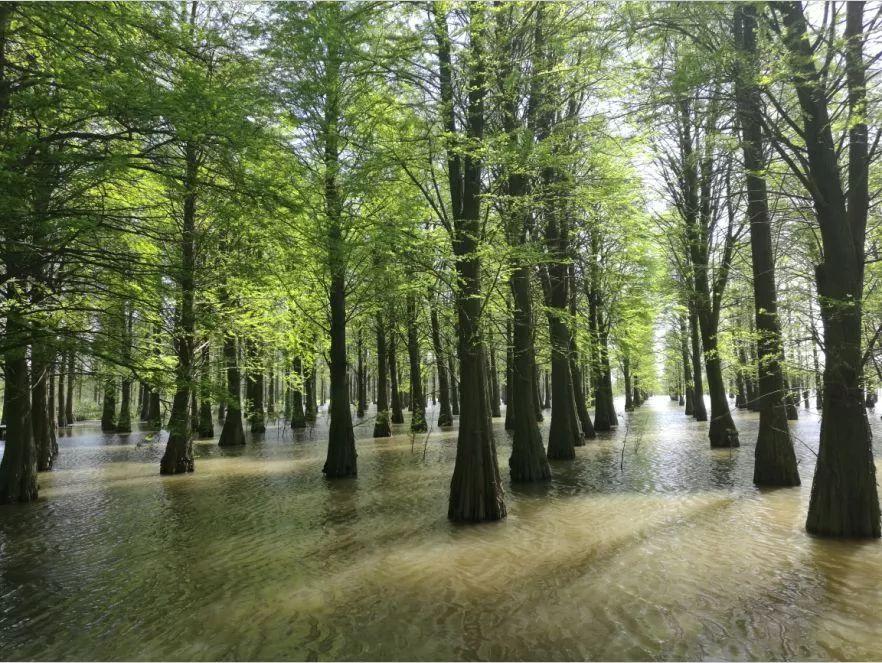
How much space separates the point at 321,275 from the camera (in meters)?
14.2

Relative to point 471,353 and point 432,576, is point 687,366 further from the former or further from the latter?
point 432,576

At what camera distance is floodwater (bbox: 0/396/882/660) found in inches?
199

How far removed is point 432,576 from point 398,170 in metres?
7.79

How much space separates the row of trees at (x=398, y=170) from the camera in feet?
21.7

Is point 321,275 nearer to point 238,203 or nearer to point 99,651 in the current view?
point 238,203

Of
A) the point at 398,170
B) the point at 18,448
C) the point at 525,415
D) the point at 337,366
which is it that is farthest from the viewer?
the point at 337,366

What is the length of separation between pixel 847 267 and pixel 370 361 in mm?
40716

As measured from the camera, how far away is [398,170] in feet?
36.5

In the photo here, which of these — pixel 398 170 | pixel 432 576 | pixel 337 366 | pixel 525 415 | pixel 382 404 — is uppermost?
pixel 398 170

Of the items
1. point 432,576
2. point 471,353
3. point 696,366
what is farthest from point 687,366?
point 432,576

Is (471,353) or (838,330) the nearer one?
(838,330)

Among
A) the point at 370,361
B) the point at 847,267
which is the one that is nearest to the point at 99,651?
the point at 847,267

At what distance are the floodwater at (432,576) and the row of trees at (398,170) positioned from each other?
1.39m

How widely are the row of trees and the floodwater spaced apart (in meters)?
1.39
